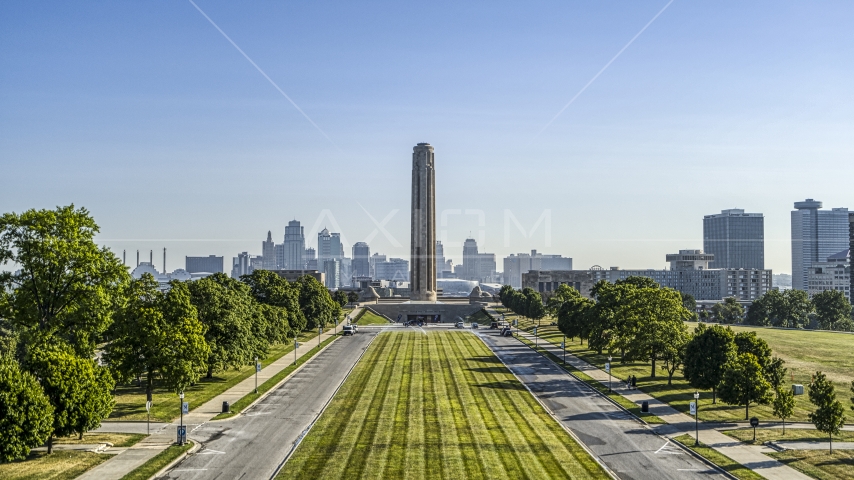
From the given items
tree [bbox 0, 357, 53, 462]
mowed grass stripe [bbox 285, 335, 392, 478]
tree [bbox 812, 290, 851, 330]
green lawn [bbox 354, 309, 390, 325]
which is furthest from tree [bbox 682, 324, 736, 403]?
tree [bbox 812, 290, 851, 330]

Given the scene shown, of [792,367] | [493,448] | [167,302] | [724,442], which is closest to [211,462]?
[493,448]

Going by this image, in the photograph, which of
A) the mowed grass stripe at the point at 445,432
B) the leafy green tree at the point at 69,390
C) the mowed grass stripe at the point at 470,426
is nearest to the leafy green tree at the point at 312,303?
the mowed grass stripe at the point at 470,426

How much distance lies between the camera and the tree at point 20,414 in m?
38.7

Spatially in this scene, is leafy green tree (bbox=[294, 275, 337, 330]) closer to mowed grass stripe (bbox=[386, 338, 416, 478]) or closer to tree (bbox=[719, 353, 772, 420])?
mowed grass stripe (bbox=[386, 338, 416, 478])

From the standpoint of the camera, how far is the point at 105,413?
45156mm

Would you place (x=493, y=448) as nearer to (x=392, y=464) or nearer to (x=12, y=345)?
(x=392, y=464)

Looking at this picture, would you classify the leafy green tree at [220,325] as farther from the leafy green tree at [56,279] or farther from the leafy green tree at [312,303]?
the leafy green tree at [312,303]

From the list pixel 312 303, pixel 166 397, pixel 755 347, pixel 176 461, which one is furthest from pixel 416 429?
pixel 312 303

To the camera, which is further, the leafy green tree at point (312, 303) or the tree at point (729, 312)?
the tree at point (729, 312)

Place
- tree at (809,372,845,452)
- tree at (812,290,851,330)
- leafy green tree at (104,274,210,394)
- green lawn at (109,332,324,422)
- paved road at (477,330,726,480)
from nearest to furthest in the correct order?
paved road at (477,330,726,480), tree at (809,372,845,452), green lawn at (109,332,324,422), leafy green tree at (104,274,210,394), tree at (812,290,851,330)

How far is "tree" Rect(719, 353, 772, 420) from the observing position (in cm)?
5219

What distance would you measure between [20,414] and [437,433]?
918 inches

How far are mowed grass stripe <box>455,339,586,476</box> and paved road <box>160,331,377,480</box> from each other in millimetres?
14334

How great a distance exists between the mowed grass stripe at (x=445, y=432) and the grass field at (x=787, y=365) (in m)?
17.3
